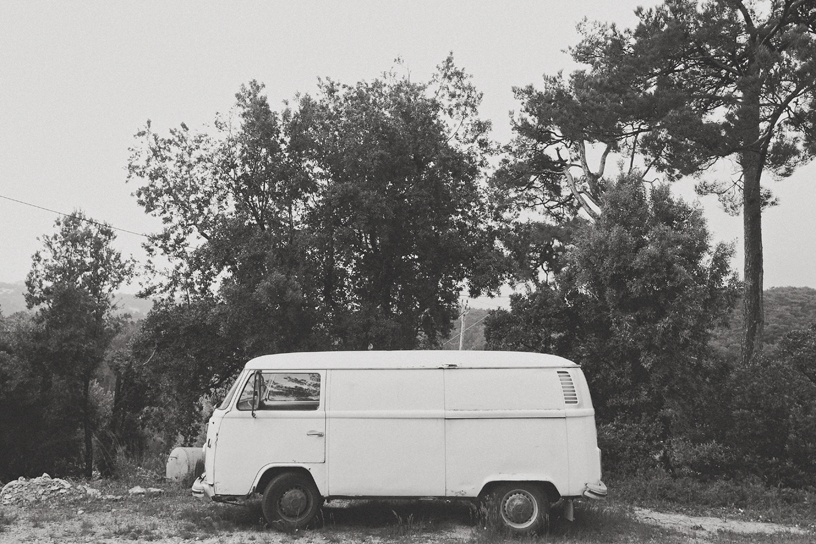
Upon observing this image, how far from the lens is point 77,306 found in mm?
25000

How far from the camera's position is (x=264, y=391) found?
1015 centimetres

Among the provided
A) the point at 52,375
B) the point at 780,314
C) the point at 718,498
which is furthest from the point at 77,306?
the point at 780,314

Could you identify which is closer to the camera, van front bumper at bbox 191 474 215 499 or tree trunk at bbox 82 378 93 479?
van front bumper at bbox 191 474 215 499

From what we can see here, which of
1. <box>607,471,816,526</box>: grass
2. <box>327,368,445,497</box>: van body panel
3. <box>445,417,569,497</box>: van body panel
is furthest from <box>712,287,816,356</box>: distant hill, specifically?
<box>327,368,445,497</box>: van body panel

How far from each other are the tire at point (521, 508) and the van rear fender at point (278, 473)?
251cm

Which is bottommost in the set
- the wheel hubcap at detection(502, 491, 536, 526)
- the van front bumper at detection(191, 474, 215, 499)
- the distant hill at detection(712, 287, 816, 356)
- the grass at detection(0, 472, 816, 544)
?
the grass at detection(0, 472, 816, 544)

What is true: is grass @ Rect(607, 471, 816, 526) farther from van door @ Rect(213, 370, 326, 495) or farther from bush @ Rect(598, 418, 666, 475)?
van door @ Rect(213, 370, 326, 495)

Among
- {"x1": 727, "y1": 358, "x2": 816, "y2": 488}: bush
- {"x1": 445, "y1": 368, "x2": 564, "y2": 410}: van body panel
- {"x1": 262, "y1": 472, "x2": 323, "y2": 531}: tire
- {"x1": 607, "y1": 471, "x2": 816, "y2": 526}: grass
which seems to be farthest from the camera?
{"x1": 727, "y1": 358, "x2": 816, "y2": 488}: bush

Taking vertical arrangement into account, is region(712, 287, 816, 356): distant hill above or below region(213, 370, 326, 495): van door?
above

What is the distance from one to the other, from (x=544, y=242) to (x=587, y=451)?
47.4ft

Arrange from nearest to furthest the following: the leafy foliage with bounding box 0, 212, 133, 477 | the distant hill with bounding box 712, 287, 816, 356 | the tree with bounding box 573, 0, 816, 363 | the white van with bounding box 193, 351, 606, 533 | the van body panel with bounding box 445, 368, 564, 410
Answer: the white van with bounding box 193, 351, 606, 533
the van body panel with bounding box 445, 368, 564, 410
the tree with bounding box 573, 0, 816, 363
the leafy foliage with bounding box 0, 212, 133, 477
the distant hill with bounding box 712, 287, 816, 356

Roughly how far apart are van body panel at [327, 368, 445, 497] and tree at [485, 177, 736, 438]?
7.13 meters

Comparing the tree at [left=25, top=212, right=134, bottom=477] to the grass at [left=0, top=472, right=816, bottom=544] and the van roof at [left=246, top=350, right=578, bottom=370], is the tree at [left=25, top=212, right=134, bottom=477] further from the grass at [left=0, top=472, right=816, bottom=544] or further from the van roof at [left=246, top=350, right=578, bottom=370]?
the van roof at [left=246, top=350, right=578, bottom=370]

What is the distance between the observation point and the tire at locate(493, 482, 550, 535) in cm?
957
